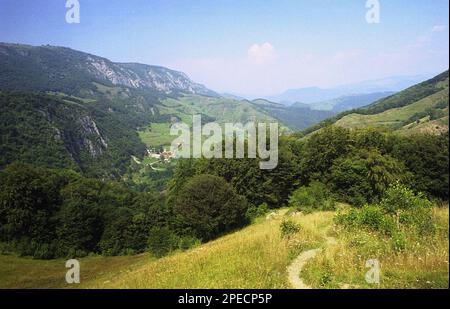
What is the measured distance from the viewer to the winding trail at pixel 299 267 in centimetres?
1121

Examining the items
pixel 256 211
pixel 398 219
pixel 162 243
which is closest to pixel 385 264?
pixel 398 219

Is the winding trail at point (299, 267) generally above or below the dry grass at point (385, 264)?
below

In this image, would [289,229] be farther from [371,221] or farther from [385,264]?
[385,264]

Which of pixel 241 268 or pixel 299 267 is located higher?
pixel 299 267

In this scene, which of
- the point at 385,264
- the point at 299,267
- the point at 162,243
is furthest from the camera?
the point at 162,243

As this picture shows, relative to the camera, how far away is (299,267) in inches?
503

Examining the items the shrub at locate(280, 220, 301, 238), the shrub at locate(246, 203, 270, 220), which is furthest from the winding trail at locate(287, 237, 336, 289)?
the shrub at locate(246, 203, 270, 220)

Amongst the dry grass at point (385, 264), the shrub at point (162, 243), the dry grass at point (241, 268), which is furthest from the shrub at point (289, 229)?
the shrub at point (162, 243)

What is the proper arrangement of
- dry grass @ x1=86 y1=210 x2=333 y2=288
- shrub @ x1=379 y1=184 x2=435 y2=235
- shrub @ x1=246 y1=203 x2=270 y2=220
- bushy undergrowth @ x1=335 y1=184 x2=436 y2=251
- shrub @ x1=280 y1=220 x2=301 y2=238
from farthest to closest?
shrub @ x1=246 y1=203 x2=270 y2=220 < shrub @ x1=280 y1=220 x2=301 y2=238 < shrub @ x1=379 y1=184 x2=435 y2=235 < bushy undergrowth @ x1=335 y1=184 x2=436 y2=251 < dry grass @ x1=86 y1=210 x2=333 y2=288

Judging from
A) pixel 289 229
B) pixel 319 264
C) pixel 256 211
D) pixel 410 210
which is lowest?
pixel 256 211

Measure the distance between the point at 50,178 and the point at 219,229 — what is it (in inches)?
2066

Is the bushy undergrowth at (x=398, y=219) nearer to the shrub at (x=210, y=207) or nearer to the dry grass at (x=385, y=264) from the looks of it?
the dry grass at (x=385, y=264)

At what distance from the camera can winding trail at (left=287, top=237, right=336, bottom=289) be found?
11.2 meters

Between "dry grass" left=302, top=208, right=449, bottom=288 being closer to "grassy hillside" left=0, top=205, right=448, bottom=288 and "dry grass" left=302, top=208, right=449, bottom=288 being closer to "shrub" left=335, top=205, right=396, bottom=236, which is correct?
"grassy hillside" left=0, top=205, right=448, bottom=288
